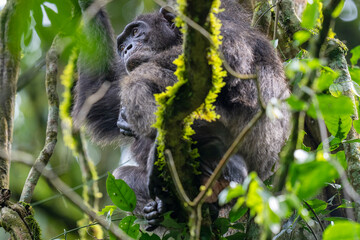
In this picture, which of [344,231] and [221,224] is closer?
[344,231]

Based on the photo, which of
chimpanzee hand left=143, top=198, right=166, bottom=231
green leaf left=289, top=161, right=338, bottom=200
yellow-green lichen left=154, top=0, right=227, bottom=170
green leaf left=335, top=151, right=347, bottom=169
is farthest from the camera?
chimpanzee hand left=143, top=198, right=166, bottom=231

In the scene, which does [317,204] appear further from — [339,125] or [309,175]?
[309,175]

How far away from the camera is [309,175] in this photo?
1691mm

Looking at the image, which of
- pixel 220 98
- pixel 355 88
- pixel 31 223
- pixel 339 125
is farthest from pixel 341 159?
pixel 31 223

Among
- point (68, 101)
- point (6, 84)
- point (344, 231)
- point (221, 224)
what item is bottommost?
point (221, 224)

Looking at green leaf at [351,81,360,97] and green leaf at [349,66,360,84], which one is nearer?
green leaf at [351,81,360,97]

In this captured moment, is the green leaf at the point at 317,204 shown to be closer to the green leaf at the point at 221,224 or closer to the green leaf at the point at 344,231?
the green leaf at the point at 221,224

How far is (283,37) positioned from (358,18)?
4.22m

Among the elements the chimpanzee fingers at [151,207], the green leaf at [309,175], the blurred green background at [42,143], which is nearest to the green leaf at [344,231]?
the green leaf at [309,175]

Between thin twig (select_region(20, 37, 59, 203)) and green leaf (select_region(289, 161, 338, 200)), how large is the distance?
2521 millimetres

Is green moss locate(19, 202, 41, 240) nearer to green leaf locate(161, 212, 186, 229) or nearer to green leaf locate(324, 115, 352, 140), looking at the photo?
green leaf locate(161, 212, 186, 229)

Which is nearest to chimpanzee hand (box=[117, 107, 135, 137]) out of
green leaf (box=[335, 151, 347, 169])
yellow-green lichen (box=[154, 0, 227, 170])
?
yellow-green lichen (box=[154, 0, 227, 170])

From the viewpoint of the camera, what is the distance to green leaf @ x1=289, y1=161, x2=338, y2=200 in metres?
1.67

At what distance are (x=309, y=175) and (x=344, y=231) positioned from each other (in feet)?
0.88
